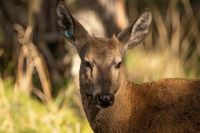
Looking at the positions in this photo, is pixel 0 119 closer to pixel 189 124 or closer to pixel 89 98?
pixel 89 98

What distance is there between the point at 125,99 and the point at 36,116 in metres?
2.89

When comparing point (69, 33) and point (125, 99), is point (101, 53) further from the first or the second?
point (69, 33)

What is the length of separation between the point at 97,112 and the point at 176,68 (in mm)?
4263

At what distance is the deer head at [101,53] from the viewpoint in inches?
322

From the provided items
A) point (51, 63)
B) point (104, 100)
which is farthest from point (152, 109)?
point (51, 63)

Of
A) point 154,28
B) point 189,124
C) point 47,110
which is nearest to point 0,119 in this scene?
point 47,110

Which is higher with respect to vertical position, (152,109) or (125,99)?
(125,99)

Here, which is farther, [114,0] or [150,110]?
[114,0]

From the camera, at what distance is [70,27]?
9109 millimetres

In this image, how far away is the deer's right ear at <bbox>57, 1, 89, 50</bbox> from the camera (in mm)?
8914

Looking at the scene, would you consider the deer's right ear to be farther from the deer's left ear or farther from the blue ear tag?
the deer's left ear

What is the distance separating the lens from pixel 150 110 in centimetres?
834

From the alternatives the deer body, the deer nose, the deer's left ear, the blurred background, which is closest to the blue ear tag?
the deer's left ear

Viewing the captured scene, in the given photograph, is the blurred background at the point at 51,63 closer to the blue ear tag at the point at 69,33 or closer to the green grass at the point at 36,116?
the green grass at the point at 36,116
